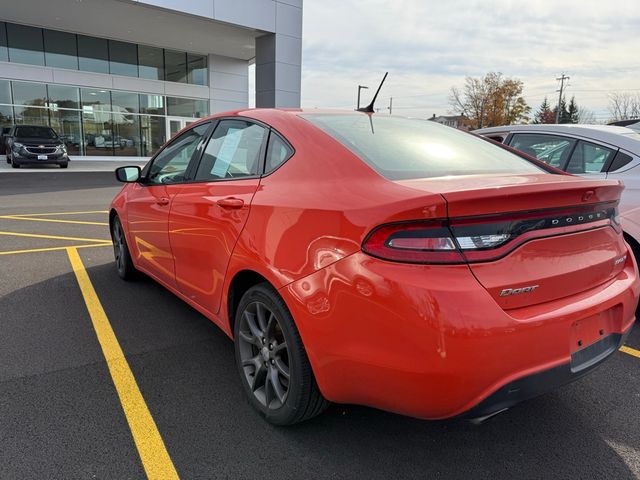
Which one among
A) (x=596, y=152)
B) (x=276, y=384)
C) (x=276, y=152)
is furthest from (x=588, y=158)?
(x=276, y=384)

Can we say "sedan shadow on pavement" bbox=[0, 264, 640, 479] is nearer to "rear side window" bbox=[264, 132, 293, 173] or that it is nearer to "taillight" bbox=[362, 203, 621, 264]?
"taillight" bbox=[362, 203, 621, 264]

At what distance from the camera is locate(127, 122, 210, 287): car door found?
354 centimetres

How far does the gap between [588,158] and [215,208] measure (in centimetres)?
347

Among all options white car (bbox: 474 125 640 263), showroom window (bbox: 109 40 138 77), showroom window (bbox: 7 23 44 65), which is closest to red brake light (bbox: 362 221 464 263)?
white car (bbox: 474 125 640 263)

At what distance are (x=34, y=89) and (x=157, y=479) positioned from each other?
26160 millimetres

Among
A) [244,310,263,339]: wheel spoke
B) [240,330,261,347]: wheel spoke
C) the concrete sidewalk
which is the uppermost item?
[244,310,263,339]: wheel spoke

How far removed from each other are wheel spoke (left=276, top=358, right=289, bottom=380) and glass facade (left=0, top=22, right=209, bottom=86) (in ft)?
85.5

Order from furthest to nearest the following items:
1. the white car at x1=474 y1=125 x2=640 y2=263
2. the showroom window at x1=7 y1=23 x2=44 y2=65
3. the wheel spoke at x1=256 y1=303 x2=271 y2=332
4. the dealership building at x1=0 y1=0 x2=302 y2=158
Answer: the showroom window at x1=7 y1=23 x2=44 y2=65, the dealership building at x1=0 y1=0 x2=302 y2=158, the white car at x1=474 y1=125 x2=640 y2=263, the wheel spoke at x1=256 y1=303 x2=271 y2=332

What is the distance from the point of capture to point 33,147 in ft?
63.5

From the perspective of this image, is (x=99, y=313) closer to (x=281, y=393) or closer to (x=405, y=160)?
(x=281, y=393)

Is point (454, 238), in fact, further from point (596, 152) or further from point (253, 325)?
point (596, 152)

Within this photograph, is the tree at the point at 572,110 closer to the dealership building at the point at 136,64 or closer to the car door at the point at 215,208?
the dealership building at the point at 136,64

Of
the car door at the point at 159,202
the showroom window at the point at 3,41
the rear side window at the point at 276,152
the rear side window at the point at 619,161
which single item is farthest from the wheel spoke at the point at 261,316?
the showroom window at the point at 3,41

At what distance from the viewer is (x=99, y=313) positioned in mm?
4031
